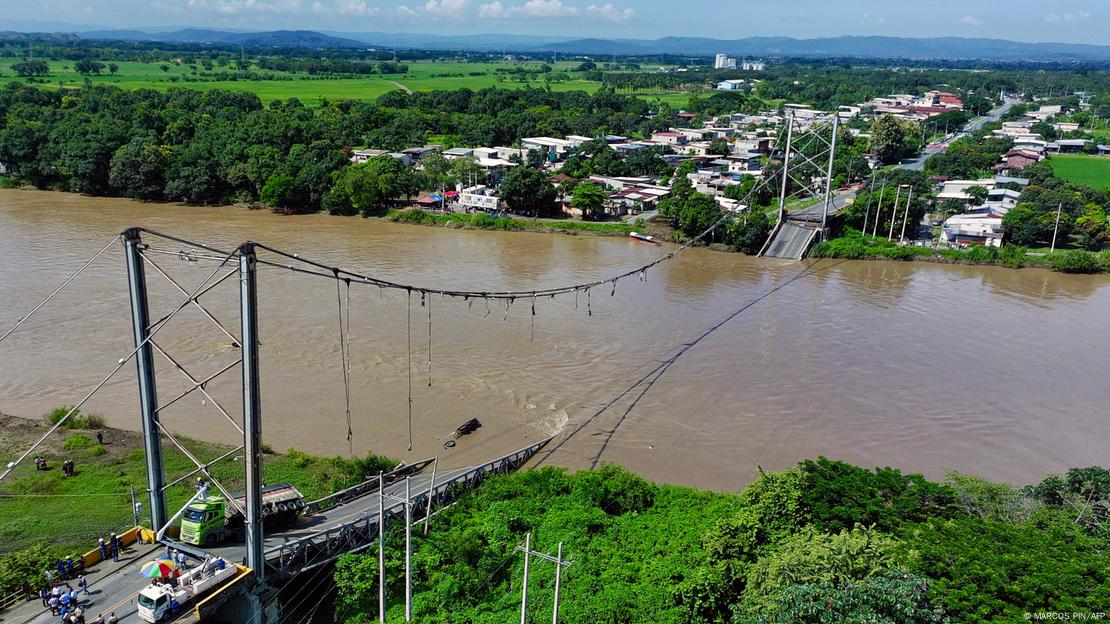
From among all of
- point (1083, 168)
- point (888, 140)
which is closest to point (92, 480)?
point (888, 140)

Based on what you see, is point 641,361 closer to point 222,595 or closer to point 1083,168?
point 222,595

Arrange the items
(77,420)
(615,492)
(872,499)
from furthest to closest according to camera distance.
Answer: (77,420) < (615,492) < (872,499)

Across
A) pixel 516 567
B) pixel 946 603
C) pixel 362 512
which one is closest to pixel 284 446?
pixel 362 512

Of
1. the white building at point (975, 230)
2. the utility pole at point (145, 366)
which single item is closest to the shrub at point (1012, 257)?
the white building at point (975, 230)

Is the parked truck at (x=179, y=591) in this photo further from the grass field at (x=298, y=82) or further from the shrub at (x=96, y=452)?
the grass field at (x=298, y=82)

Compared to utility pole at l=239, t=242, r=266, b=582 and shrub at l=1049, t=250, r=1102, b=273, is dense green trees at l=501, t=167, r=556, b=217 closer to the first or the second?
shrub at l=1049, t=250, r=1102, b=273

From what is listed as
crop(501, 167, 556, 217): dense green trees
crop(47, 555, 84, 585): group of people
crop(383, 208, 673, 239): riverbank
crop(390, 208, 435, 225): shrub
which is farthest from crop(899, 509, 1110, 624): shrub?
crop(390, 208, 435, 225): shrub
